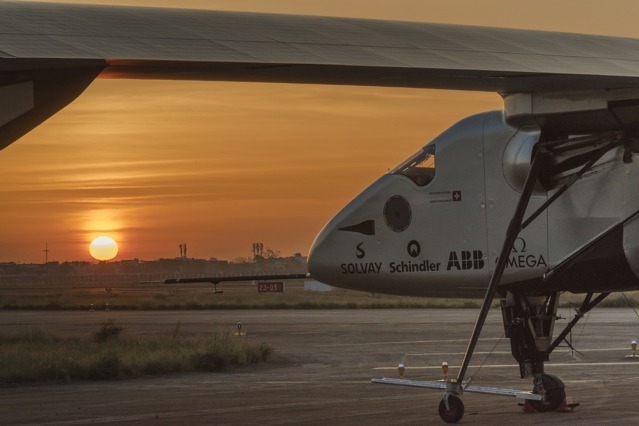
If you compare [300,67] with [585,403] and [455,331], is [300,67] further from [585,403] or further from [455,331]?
[455,331]

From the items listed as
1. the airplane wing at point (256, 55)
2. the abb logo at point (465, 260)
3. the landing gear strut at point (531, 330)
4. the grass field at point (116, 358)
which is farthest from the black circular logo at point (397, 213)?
the grass field at point (116, 358)

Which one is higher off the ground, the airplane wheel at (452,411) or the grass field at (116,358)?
the grass field at (116,358)

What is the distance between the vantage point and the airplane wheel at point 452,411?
55.4 ft

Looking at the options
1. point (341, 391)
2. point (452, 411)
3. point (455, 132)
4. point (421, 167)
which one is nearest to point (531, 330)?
point (452, 411)

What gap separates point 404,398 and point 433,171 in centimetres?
521

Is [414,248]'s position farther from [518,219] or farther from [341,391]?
[341,391]

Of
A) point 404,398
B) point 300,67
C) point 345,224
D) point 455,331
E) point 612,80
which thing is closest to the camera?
point 300,67

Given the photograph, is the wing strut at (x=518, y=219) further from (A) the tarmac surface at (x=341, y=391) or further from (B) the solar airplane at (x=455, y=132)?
(A) the tarmac surface at (x=341, y=391)

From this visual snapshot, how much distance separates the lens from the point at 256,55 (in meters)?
11.1

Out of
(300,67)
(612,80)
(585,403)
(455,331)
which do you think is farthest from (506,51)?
(455,331)

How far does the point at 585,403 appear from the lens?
19734 mm

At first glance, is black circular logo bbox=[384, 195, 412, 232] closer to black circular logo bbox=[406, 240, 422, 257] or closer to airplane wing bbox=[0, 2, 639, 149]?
black circular logo bbox=[406, 240, 422, 257]

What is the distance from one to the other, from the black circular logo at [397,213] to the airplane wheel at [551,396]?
9.91ft

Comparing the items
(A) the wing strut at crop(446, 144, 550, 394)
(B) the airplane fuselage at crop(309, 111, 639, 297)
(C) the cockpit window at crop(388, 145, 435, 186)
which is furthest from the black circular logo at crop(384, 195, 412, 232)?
(A) the wing strut at crop(446, 144, 550, 394)
